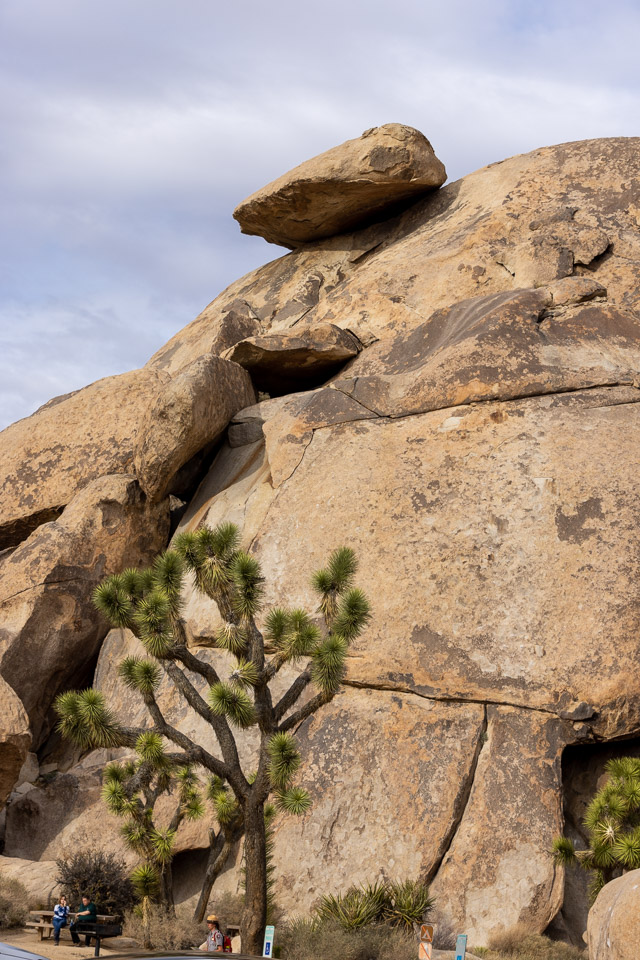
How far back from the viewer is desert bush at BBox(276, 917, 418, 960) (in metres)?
12.1

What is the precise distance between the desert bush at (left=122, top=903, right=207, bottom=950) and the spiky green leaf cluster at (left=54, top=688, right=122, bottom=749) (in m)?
3.13

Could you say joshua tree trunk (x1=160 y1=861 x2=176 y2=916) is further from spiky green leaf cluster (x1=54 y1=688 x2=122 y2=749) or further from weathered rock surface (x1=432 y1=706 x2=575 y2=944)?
weathered rock surface (x1=432 y1=706 x2=575 y2=944)

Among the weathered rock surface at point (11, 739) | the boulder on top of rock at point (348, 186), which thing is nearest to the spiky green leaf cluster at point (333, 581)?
the weathered rock surface at point (11, 739)

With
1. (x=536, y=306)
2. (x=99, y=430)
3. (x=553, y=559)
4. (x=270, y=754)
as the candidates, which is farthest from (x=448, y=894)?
(x=99, y=430)

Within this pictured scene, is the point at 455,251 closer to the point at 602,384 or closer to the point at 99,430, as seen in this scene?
the point at 602,384

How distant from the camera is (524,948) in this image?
12.9m

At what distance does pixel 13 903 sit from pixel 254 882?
14.9 feet

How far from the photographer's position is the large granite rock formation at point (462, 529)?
14164 mm

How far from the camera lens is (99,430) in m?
22.2

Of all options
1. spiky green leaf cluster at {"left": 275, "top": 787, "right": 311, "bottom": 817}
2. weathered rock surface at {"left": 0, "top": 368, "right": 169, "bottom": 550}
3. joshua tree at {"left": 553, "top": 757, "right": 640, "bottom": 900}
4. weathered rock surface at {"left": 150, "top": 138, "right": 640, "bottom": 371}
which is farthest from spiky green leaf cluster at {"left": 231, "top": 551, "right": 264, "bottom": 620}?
weathered rock surface at {"left": 150, "top": 138, "right": 640, "bottom": 371}

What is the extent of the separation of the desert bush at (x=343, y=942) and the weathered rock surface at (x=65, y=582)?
8.13 m

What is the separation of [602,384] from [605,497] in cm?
250

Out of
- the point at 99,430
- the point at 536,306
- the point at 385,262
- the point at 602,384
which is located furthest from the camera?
the point at 385,262

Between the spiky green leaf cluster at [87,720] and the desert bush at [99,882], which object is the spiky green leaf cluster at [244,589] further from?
the desert bush at [99,882]
